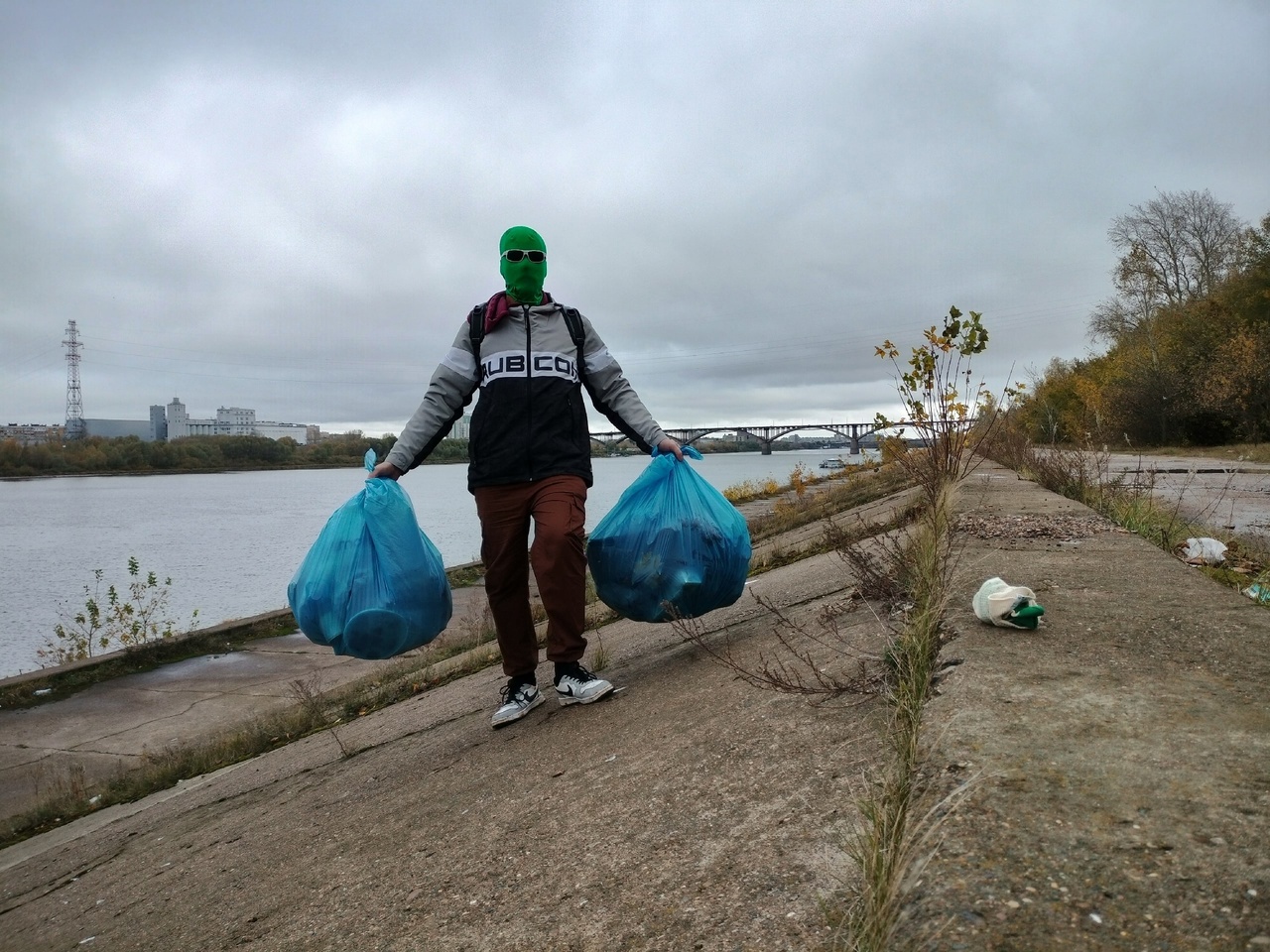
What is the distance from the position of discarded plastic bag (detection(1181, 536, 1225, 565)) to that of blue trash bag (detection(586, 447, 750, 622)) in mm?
2166

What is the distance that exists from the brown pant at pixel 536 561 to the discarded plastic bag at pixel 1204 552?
281 centimetres

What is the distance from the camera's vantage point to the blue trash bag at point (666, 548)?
3332 mm

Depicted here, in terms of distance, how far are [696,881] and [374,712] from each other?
362 cm

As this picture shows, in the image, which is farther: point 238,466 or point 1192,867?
point 238,466

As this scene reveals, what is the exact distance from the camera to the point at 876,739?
1.82m

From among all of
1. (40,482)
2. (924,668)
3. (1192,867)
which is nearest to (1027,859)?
(1192,867)

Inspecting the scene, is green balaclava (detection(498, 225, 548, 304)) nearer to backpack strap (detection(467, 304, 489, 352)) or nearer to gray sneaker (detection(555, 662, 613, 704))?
backpack strap (detection(467, 304, 489, 352))

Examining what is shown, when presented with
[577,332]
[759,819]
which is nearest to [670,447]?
[577,332]

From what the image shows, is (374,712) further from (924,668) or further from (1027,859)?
(1027,859)

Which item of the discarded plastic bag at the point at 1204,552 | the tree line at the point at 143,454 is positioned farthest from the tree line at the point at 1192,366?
the tree line at the point at 143,454

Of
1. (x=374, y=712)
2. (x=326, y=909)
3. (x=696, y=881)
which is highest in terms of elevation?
(x=696, y=881)

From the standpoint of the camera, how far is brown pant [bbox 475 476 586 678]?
309 cm

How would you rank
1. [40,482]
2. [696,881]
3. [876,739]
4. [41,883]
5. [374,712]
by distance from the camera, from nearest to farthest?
1. [696,881]
2. [876,739]
3. [41,883]
4. [374,712]
5. [40,482]

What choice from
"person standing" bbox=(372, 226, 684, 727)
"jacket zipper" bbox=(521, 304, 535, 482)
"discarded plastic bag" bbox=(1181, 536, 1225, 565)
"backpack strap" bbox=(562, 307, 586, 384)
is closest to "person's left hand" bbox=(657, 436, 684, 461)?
"person standing" bbox=(372, 226, 684, 727)
